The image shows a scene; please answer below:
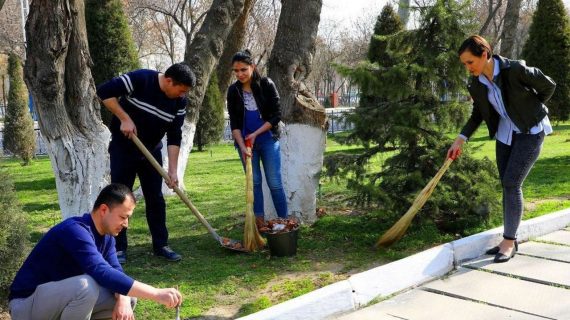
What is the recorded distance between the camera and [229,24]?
24.5 ft

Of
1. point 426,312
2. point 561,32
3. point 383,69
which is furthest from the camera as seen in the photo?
point 561,32

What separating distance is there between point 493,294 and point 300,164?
2.49 metres

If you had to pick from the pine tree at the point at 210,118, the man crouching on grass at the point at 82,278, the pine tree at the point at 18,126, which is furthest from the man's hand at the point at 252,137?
the pine tree at the point at 18,126

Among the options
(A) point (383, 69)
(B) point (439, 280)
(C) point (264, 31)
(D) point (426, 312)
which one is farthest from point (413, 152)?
(C) point (264, 31)

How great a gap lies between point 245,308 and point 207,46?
4368mm

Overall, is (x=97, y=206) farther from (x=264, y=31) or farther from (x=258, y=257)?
(x=264, y=31)

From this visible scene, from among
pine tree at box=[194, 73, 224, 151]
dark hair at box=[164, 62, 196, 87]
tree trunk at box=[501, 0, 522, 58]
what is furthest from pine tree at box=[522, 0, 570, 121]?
dark hair at box=[164, 62, 196, 87]

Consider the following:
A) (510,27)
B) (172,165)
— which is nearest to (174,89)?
(172,165)

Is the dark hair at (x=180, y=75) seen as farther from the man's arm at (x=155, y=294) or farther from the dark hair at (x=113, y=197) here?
the man's arm at (x=155, y=294)

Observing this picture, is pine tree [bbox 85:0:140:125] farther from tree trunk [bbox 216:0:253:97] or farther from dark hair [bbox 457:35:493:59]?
dark hair [bbox 457:35:493:59]

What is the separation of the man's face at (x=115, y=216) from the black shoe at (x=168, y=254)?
1.90 metres

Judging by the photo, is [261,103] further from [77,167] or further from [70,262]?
[70,262]

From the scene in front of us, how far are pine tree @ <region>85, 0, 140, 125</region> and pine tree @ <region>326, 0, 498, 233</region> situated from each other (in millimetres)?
7244

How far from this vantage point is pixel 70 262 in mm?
2949
